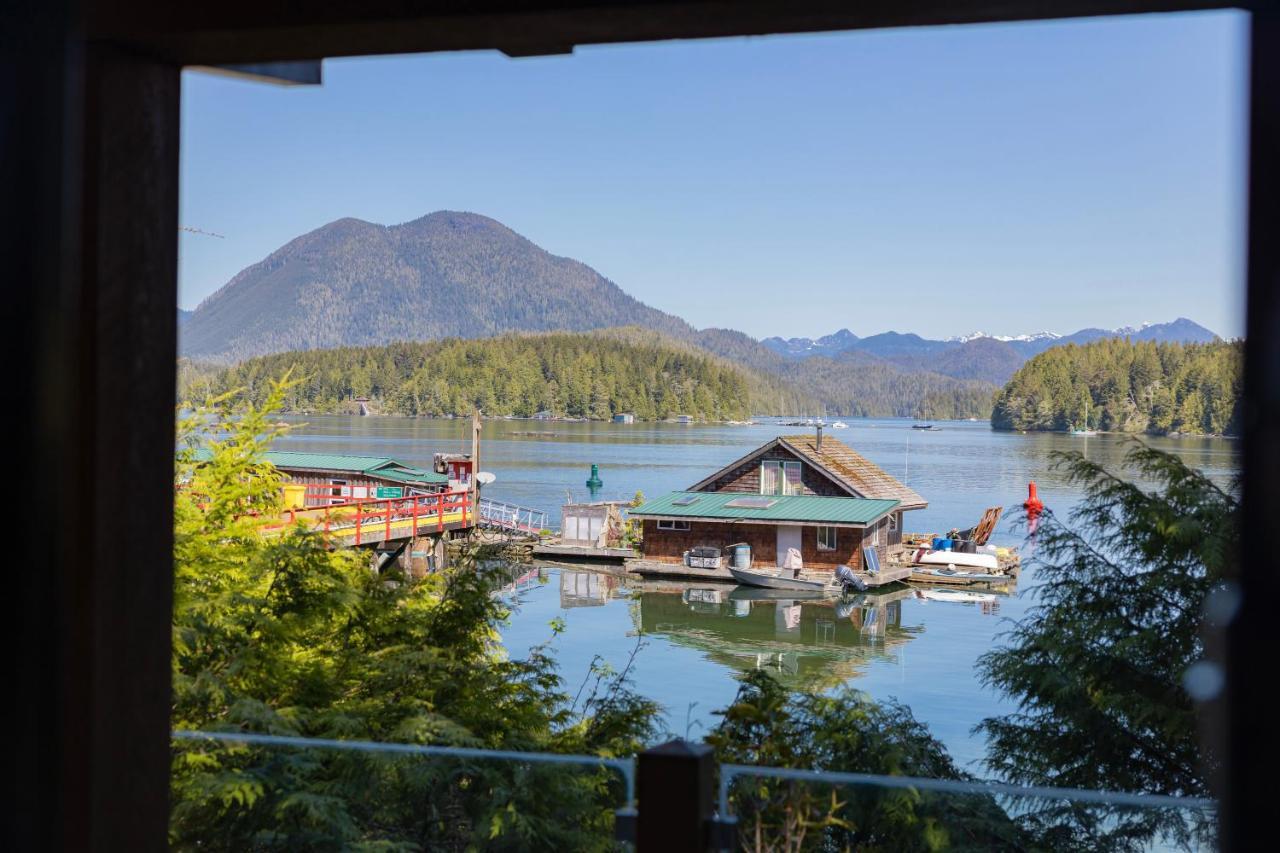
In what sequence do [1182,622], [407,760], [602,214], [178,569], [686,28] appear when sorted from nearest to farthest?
[686,28]
[407,760]
[178,569]
[1182,622]
[602,214]

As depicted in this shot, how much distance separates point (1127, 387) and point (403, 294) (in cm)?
10154

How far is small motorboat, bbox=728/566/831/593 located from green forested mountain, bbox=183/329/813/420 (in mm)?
49770

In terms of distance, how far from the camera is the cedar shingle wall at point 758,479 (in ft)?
93.0

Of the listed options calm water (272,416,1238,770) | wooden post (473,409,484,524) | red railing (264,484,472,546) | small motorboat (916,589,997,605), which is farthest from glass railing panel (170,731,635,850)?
small motorboat (916,589,997,605)

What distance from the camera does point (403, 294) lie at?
130 metres

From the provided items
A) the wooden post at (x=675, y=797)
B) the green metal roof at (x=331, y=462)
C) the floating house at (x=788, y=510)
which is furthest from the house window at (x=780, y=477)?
the wooden post at (x=675, y=797)

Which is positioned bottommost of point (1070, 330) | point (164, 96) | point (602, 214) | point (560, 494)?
point (560, 494)

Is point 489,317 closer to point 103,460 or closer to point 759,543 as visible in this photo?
point 759,543

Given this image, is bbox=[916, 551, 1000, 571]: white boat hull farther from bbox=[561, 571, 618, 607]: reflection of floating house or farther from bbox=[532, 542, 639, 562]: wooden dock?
bbox=[561, 571, 618, 607]: reflection of floating house

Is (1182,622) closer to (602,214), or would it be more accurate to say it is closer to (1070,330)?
(1070,330)

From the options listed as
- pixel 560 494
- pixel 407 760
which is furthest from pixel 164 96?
pixel 560 494

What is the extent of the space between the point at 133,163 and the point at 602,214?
109 meters

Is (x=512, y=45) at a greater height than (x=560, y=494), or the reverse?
(x=512, y=45)

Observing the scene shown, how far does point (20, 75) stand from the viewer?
984 millimetres
